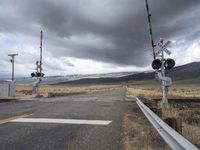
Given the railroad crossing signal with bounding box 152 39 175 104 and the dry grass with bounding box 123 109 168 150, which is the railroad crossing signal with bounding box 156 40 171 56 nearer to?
the railroad crossing signal with bounding box 152 39 175 104

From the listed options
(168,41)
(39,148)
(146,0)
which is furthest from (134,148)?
(146,0)

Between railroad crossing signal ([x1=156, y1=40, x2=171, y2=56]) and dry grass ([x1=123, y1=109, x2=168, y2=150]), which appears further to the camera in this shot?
railroad crossing signal ([x1=156, y1=40, x2=171, y2=56])

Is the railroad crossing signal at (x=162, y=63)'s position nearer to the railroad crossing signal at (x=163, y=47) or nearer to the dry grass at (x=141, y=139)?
the railroad crossing signal at (x=163, y=47)

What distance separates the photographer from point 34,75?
38.9m

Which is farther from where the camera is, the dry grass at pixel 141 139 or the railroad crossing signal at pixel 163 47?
the railroad crossing signal at pixel 163 47

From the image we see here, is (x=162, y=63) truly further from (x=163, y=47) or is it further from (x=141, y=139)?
(x=141, y=139)

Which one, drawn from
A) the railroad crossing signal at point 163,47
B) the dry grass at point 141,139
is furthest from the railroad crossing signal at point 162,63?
the dry grass at point 141,139

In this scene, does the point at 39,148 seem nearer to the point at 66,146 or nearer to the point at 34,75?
the point at 66,146

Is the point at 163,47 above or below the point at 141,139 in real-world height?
above

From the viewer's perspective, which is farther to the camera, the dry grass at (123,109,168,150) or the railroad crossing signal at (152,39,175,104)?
the railroad crossing signal at (152,39,175,104)

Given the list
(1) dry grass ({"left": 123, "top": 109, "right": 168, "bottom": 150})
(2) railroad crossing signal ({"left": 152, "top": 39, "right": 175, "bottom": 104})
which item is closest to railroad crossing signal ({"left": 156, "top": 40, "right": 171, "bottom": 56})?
(2) railroad crossing signal ({"left": 152, "top": 39, "right": 175, "bottom": 104})

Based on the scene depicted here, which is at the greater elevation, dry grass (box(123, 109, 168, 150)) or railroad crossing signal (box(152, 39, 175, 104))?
railroad crossing signal (box(152, 39, 175, 104))

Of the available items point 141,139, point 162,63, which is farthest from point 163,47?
point 141,139

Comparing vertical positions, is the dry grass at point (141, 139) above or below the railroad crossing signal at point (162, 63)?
below
